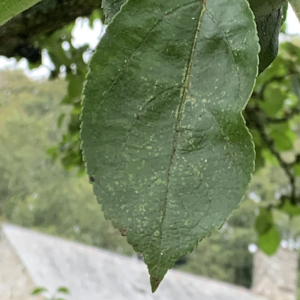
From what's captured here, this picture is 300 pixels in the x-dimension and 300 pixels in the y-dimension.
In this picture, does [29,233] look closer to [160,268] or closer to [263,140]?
[263,140]

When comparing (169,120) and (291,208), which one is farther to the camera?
(291,208)

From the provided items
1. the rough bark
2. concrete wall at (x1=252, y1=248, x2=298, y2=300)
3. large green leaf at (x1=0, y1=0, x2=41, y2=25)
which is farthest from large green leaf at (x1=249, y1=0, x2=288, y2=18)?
concrete wall at (x1=252, y1=248, x2=298, y2=300)

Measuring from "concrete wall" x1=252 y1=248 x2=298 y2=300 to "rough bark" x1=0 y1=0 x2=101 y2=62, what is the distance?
21.9ft

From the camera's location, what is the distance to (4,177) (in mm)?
7887

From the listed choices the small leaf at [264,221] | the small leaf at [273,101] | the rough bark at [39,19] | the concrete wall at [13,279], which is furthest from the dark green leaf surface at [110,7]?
the concrete wall at [13,279]

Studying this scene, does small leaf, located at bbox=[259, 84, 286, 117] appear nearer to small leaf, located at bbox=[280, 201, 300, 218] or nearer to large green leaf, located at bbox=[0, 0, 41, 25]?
small leaf, located at bbox=[280, 201, 300, 218]

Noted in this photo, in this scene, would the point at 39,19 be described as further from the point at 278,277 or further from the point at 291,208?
the point at 278,277

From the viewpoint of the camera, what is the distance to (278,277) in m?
6.48

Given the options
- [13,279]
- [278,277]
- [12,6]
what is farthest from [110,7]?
[278,277]

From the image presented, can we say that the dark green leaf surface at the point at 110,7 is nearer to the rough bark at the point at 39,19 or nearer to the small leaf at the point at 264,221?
the rough bark at the point at 39,19

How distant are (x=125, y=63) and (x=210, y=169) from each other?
2.9 inches

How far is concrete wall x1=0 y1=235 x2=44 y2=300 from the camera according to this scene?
13.7ft

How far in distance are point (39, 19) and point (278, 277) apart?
6.86 m

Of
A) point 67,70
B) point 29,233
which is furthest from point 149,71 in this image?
point 29,233
